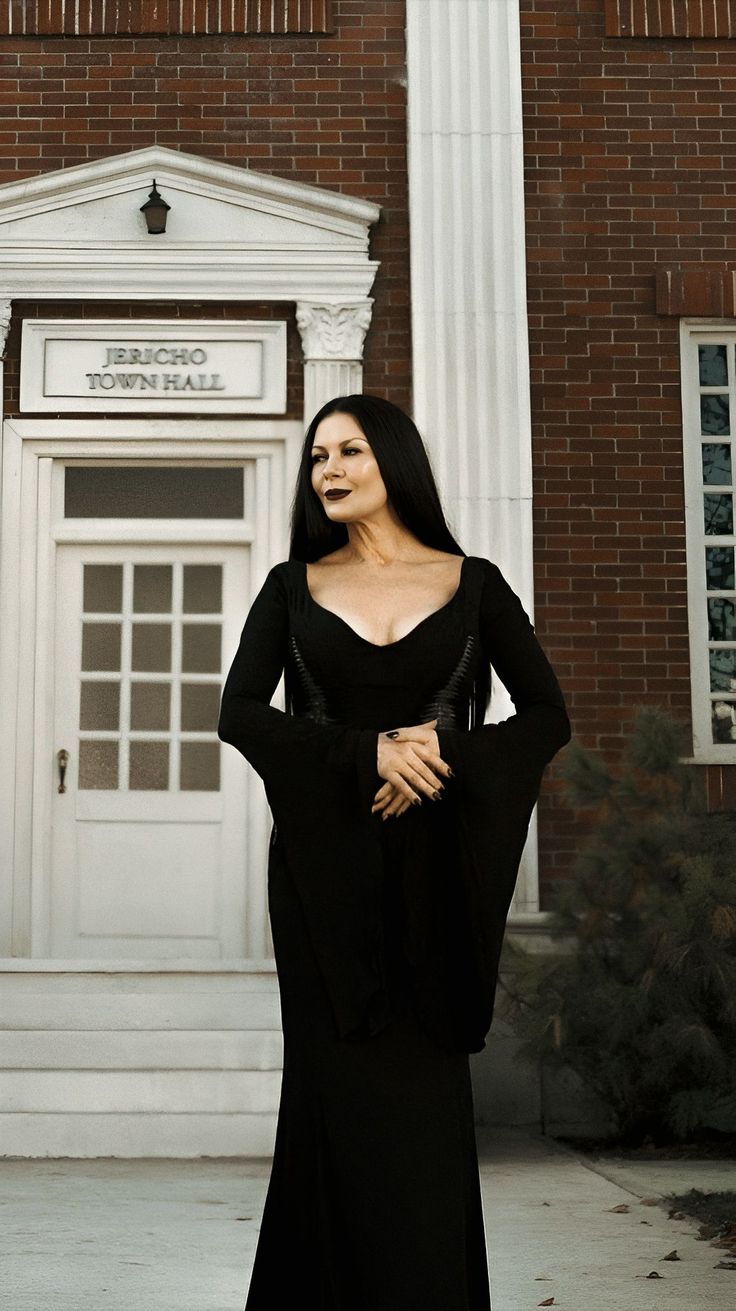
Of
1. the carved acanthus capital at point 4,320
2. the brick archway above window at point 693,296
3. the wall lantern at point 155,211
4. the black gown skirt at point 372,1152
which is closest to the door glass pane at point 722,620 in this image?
the brick archway above window at point 693,296

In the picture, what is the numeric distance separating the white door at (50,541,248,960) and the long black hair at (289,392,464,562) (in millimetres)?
5334

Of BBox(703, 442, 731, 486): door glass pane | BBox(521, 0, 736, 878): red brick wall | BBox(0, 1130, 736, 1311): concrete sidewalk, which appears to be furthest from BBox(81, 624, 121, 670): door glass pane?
BBox(703, 442, 731, 486): door glass pane

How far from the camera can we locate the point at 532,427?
27.6 feet

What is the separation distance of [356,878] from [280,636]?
1.62 ft

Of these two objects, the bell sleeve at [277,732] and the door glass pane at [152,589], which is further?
the door glass pane at [152,589]

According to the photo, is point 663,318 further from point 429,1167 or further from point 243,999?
point 429,1167

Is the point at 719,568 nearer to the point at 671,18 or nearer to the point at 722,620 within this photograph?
the point at 722,620

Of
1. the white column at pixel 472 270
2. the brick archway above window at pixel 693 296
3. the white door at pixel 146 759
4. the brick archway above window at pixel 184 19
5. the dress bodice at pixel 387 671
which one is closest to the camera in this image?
the dress bodice at pixel 387 671

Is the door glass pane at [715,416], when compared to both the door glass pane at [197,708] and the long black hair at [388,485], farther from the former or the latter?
the long black hair at [388,485]

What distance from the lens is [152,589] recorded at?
27.9 ft

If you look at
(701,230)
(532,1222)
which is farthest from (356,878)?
(701,230)

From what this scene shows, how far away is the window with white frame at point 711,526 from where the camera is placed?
27.7 feet

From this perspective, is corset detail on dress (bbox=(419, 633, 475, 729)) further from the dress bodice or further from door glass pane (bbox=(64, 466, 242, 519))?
door glass pane (bbox=(64, 466, 242, 519))

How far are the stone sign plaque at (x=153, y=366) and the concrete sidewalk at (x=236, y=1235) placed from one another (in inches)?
156
